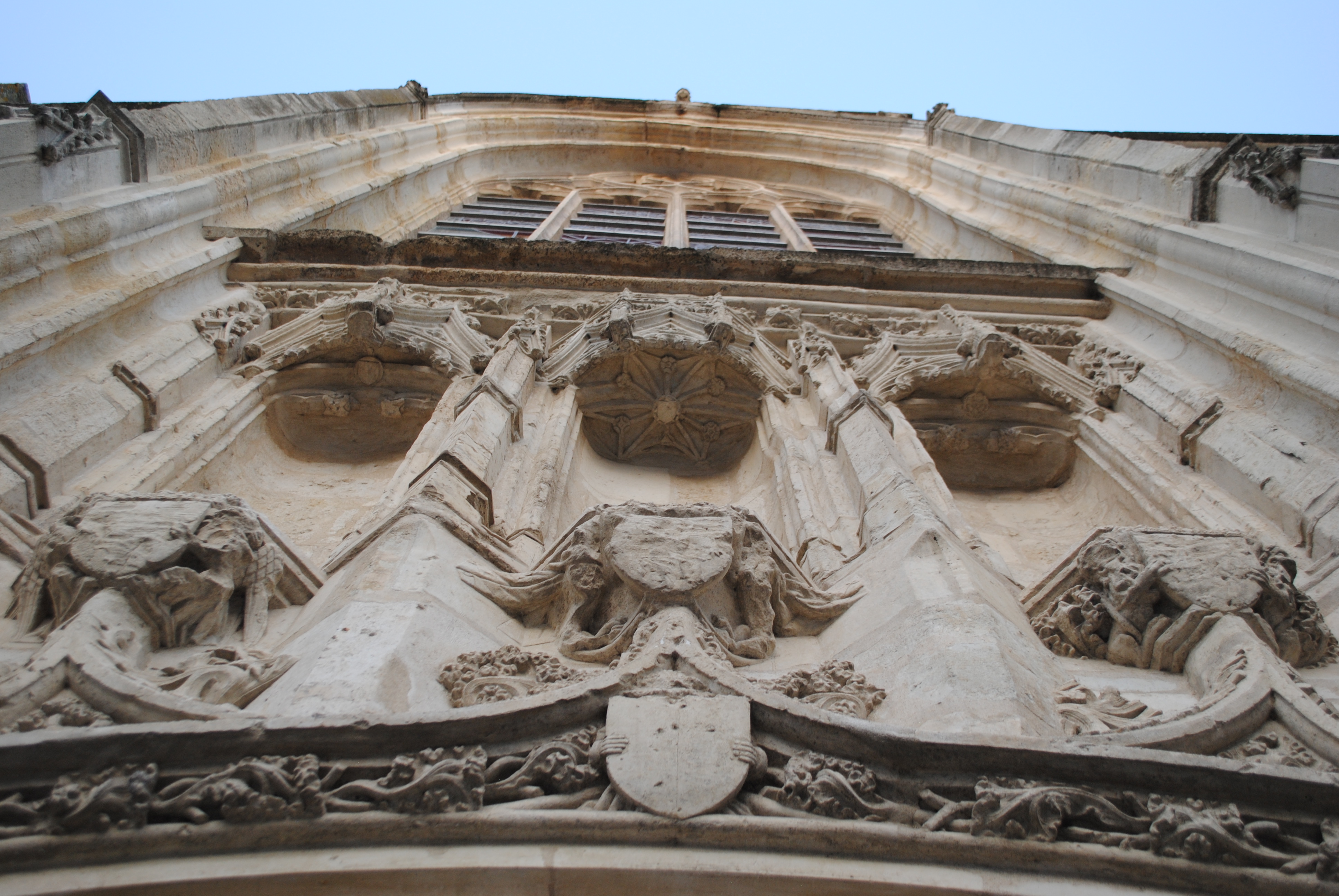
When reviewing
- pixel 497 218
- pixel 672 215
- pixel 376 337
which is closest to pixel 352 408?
pixel 376 337

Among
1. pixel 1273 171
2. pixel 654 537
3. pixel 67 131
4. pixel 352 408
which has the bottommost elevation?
pixel 352 408

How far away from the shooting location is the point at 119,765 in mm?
2609

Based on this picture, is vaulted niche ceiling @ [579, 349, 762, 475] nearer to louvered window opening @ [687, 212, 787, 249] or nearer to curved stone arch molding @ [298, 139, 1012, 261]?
curved stone arch molding @ [298, 139, 1012, 261]

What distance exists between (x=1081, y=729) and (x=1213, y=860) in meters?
0.89

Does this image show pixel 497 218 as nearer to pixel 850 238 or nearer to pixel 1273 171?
pixel 850 238

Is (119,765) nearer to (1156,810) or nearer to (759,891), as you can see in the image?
(759,891)

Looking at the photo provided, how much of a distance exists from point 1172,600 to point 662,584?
2301 mm

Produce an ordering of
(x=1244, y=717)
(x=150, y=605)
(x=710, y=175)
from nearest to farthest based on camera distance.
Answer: (x=1244, y=717), (x=150, y=605), (x=710, y=175)

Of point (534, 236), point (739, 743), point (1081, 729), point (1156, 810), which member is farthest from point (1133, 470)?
point (534, 236)

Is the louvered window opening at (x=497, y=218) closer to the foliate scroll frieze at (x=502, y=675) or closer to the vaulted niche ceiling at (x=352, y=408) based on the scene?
the vaulted niche ceiling at (x=352, y=408)

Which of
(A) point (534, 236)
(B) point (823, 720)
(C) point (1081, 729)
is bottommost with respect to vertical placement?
(C) point (1081, 729)

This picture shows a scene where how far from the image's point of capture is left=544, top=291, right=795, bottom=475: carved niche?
7.76 m

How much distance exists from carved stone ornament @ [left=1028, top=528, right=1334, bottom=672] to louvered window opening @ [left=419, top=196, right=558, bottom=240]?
34.3 ft

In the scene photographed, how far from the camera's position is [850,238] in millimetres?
16062
